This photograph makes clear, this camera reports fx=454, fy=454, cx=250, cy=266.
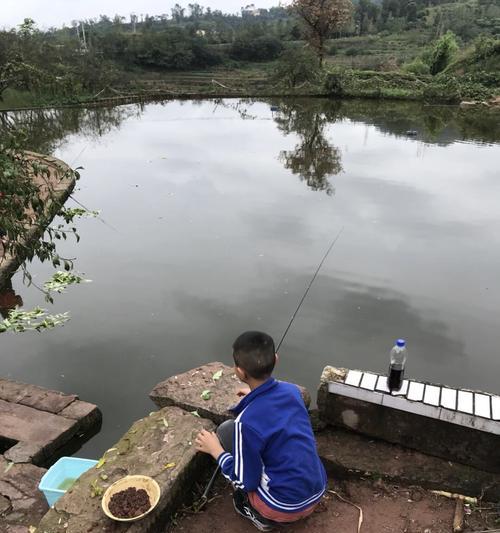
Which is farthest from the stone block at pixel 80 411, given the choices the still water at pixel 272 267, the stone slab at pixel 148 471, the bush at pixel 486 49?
the bush at pixel 486 49

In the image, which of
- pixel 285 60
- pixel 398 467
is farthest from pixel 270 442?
pixel 285 60

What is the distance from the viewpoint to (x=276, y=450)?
2.10 meters

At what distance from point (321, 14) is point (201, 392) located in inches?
1353

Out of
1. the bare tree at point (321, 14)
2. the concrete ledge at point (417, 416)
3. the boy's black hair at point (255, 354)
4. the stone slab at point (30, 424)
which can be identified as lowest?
the stone slab at point (30, 424)

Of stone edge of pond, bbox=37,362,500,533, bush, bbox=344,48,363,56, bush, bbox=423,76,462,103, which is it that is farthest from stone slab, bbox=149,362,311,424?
bush, bbox=344,48,363,56

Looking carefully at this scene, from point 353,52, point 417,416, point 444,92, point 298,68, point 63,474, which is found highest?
point 353,52

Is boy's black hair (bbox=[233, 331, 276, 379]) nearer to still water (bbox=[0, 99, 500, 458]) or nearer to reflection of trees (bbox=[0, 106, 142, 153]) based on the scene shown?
still water (bbox=[0, 99, 500, 458])

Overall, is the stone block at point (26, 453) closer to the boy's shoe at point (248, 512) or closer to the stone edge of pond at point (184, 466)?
the stone edge of pond at point (184, 466)

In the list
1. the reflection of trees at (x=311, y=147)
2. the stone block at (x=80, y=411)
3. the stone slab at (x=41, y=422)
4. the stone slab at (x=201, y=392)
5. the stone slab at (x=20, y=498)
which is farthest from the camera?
the reflection of trees at (x=311, y=147)

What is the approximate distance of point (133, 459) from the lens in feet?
8.70

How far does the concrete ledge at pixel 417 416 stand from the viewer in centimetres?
267

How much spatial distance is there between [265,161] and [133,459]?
10718 mm

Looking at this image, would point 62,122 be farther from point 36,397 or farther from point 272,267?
point 36,397

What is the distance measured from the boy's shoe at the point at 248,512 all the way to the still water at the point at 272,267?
71.0 inches
